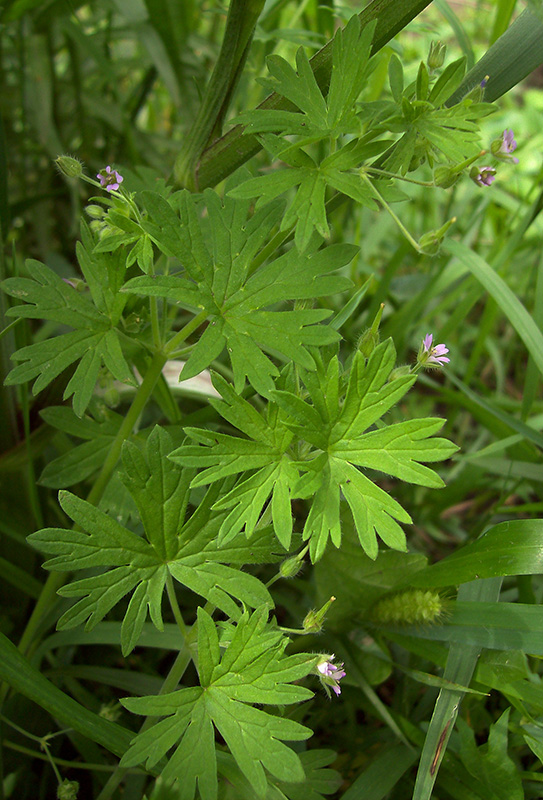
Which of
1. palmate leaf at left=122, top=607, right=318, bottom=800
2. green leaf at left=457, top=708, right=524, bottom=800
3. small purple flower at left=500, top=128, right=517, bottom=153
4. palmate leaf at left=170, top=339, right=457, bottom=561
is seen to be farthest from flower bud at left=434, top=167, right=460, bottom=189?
green leaf at left=457, top=708, right=524, bottom=800

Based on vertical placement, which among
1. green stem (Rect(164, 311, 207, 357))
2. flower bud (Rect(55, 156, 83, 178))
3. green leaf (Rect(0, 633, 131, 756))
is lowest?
green leaf (Rect(0, 633, 131, 756))

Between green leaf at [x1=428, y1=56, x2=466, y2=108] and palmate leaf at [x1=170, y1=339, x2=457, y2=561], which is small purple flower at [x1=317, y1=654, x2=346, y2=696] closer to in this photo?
palmate leaf at [x1=170, y1=339, x2=457, y2=561]

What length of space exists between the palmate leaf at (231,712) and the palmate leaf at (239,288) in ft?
1.11

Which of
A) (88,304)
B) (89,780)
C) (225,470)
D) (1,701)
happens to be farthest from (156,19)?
(89,780)

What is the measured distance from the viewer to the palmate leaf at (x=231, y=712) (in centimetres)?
78

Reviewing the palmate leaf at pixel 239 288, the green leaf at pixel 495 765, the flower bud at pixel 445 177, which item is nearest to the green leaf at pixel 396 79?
the flower bud at pixel 445 177

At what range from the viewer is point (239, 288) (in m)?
0.87

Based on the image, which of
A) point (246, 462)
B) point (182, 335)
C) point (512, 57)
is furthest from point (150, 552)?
point (512, 57)

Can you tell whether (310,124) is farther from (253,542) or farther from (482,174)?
(253,542)

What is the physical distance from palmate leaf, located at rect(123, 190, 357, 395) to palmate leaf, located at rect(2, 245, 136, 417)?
0.11 metres

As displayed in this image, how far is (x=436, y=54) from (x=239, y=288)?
1.51 ft

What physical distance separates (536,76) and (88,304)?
14.3 feet

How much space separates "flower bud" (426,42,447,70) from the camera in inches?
36.5

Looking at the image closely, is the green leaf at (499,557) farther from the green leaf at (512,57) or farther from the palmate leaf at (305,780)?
the green leaf at (512,57)
